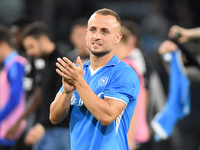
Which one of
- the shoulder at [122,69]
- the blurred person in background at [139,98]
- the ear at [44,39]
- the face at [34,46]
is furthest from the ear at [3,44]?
the shoulder at [122,69]

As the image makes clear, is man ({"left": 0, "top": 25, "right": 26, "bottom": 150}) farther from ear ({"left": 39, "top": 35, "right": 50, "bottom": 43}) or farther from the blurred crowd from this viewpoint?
ear ({"left": 39, "top": 35, "right": 50, "bottom": 43})

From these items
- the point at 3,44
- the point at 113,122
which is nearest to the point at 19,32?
the point at 3,44

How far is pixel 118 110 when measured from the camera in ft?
7.84

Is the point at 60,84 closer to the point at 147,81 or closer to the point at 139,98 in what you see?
the point at 139,98

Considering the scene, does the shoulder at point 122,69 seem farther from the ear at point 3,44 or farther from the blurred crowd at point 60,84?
the ear at point 3,44

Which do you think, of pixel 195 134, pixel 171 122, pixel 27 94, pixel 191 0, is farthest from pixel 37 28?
pixel 191 0

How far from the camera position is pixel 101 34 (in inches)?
101

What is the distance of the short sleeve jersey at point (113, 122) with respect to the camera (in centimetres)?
247

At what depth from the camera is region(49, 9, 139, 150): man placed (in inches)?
95.7

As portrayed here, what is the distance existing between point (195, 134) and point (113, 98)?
4994mm

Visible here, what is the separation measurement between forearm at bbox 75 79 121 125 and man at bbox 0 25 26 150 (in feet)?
11.9

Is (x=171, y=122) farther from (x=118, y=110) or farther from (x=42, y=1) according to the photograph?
(x=42, y=1)

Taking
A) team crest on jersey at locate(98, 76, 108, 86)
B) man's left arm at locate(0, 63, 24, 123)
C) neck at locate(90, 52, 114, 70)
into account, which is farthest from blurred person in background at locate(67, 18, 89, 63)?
team crest on jersey at locate(98, 76, 108, 86)

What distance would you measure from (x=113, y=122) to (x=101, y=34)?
0.65 meters
